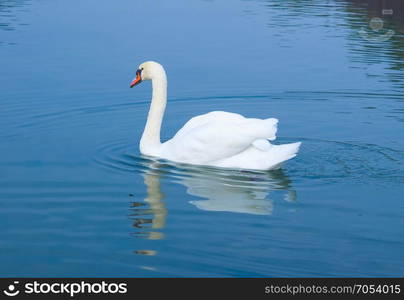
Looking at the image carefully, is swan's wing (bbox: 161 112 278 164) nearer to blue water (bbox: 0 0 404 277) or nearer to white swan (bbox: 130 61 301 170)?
white swan (bbox: 130 61 301 170)

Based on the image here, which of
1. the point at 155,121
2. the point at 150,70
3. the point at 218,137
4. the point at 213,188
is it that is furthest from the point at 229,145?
the point at 150,70

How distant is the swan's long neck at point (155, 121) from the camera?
1303 centimetres

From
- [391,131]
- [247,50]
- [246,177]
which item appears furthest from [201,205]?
[247,50]

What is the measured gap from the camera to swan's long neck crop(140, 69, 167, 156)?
13.0 m

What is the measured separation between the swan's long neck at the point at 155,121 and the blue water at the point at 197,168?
234mm

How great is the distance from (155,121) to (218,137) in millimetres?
1681

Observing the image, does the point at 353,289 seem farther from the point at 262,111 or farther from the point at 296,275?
the point at 262,111

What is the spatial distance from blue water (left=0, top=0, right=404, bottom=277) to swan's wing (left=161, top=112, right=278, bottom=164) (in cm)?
20

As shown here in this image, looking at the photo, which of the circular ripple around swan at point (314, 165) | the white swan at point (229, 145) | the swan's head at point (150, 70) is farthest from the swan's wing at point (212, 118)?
the swan's head at point (150, 70)

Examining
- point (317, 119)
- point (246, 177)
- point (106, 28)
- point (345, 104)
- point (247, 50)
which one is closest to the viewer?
point (246, 177)

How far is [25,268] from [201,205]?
259 centimetres

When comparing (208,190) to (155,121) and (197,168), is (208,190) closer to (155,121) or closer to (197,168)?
(197,168)

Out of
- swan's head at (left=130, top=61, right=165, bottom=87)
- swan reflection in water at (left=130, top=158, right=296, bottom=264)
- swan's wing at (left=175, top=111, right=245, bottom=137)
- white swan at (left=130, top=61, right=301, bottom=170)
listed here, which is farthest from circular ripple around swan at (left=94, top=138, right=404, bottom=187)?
swan's head at (left=130, top=61, right=165, bottom=87)

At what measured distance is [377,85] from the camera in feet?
60.2
